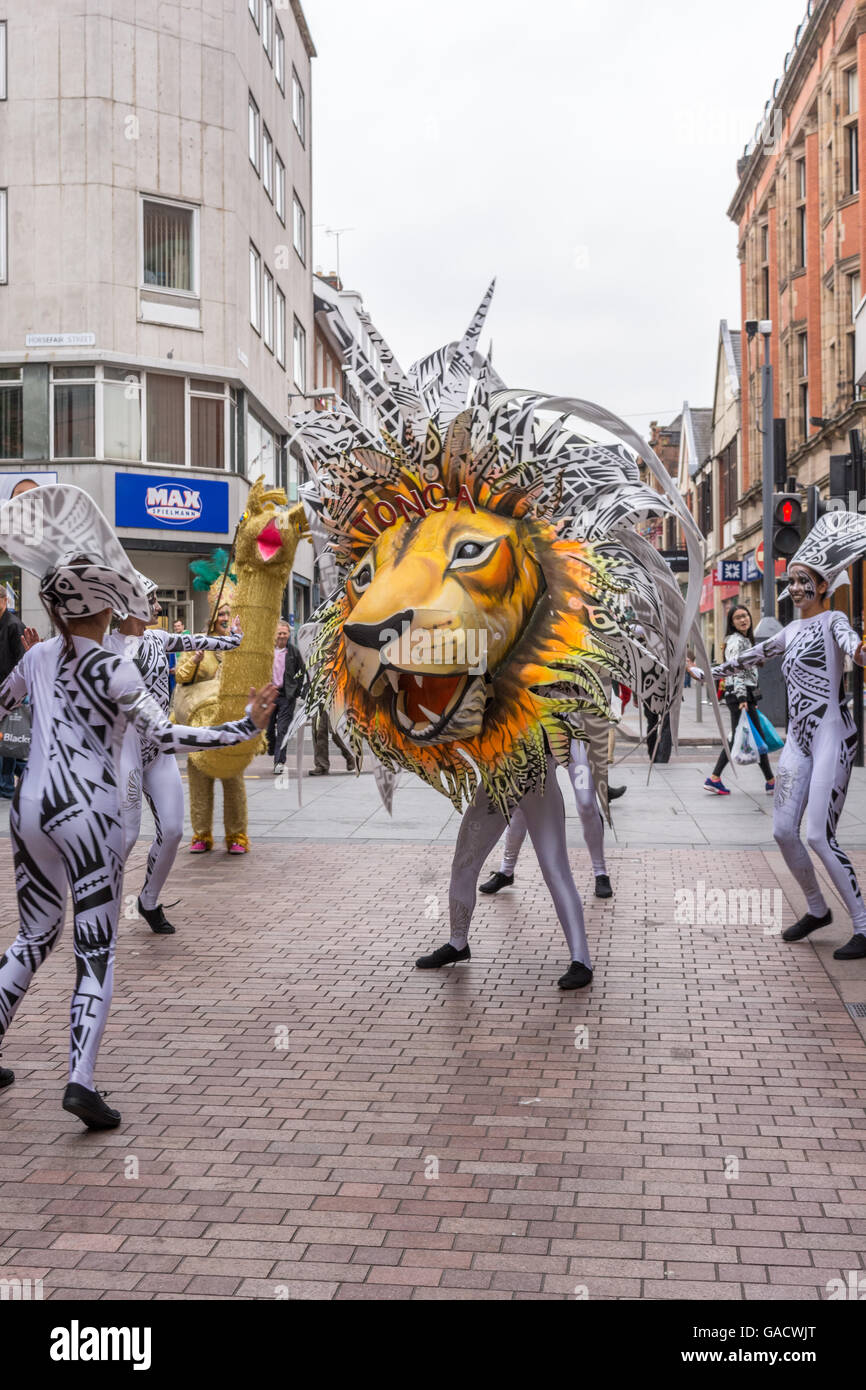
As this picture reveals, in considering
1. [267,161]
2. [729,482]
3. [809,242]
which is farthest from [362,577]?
[729,482]

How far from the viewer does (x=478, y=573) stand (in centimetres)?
475

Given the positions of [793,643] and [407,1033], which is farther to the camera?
[793,643]

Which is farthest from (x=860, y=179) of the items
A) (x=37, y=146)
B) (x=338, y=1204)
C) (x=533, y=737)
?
(x=338, y=1204)

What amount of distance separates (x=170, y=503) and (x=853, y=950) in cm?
2064

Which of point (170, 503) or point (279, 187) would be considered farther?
point (279, 187)

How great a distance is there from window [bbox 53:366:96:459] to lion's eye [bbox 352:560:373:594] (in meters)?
20.8

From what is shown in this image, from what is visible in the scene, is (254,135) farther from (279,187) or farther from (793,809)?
(793,809)

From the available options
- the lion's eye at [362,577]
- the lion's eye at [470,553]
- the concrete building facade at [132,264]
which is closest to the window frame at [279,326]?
the concrete building facade at [132,264]

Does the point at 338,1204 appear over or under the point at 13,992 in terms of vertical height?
under

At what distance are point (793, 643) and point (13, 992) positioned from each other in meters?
4.18

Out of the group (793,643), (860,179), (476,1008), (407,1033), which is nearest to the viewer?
(407,1033)

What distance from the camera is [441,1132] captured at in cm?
426

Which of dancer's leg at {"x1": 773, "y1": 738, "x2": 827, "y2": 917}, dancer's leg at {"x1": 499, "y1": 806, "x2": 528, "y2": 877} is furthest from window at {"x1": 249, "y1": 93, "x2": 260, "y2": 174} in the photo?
dancer's leg at {"x1": 773, "y1": 738, "x2": 827, "y2": 917}
